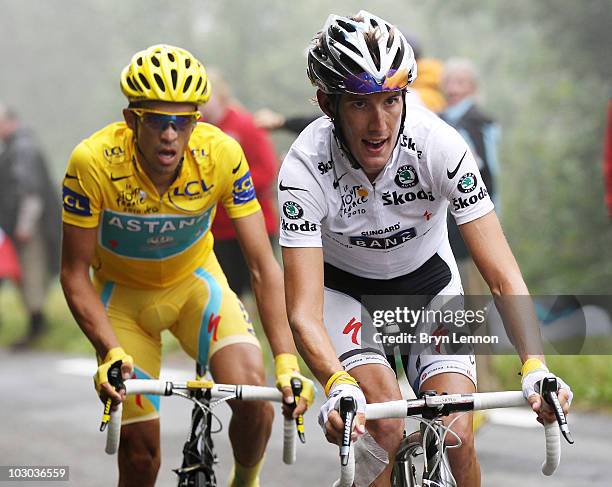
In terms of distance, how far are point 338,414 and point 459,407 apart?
0.56 meters

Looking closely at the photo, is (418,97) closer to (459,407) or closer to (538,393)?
(459,407)

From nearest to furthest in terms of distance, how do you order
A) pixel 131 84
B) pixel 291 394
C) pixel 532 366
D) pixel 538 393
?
pixel 538 393 → pixel 532 366 → pixel 291 394 → pixel 131 84

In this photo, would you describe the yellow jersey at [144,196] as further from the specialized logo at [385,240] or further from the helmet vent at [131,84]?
the specialized logo at [385,240]

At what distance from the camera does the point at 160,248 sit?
18.8 feet

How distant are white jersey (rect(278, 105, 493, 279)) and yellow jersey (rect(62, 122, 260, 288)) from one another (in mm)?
955

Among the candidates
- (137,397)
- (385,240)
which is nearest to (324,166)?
(385,240)

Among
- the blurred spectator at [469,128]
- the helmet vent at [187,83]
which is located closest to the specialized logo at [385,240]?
the helmet vent at [187,83]

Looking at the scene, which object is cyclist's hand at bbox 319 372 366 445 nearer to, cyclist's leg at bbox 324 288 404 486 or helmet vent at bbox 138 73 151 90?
cyclist's leg at bbox 324 288 404 486

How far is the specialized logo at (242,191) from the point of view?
18.1 ft

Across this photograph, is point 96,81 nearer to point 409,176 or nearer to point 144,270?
point 144,270

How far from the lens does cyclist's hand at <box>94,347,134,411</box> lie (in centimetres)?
465

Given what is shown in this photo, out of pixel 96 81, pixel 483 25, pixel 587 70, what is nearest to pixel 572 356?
pixel 587 70

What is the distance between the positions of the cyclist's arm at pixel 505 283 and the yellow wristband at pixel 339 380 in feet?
2.04

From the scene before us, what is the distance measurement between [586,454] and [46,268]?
27.9 ft
